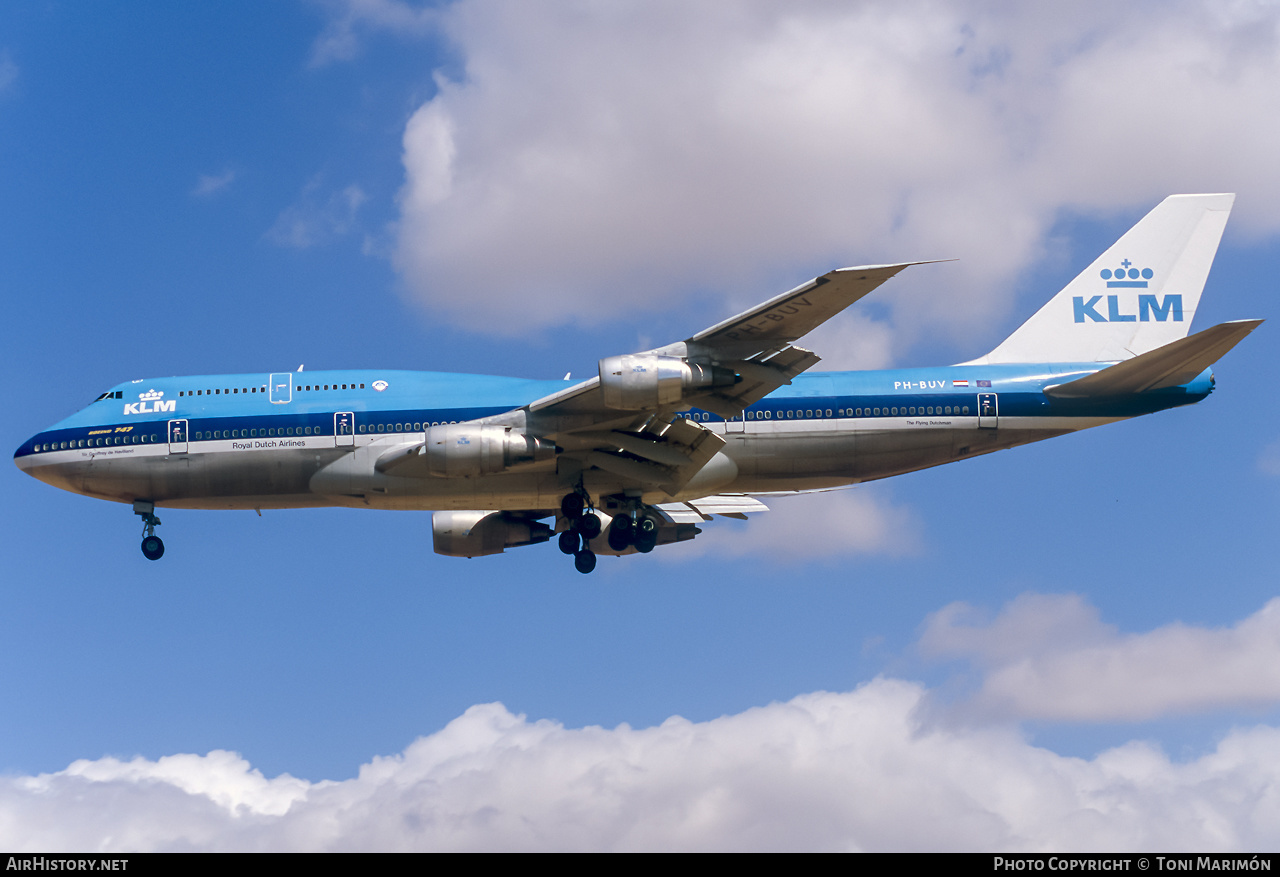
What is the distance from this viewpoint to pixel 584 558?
120 feet

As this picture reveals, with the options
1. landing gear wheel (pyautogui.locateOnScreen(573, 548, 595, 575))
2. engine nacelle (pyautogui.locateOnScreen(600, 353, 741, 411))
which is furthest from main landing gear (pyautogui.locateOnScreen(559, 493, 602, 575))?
engine nacelle (pyautogui.locateOnScreen(600, 353, 741, 411))

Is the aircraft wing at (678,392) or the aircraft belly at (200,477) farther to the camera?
the aircraft belly at (200,477)

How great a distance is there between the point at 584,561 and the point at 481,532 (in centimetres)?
488

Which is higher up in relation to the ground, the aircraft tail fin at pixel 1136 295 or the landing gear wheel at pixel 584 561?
the aircraft tail fin at pixel 1136 295

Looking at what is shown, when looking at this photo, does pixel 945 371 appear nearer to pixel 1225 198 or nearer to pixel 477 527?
pixel 1225 198

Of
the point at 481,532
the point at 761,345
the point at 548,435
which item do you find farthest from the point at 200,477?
the point at 761,345

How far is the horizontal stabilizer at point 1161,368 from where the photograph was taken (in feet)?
103

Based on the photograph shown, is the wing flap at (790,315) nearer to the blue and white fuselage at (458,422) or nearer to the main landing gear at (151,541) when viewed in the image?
the blue and white fuselage at (458,422)

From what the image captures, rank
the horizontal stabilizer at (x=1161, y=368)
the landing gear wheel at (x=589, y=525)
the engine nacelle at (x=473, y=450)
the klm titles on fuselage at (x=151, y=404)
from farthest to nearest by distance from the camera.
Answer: the klm titles on fuselage at (x=151, y=404)
the landing gear wheel at (x=589, y=525)
the engine nacelle at (x=473, y=450)
the horizontal stabilizer at (x=1161, y=368)

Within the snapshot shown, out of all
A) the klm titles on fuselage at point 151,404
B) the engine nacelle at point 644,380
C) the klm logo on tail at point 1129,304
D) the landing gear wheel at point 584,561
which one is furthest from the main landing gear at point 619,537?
the klm logo on tail at point 1129,304

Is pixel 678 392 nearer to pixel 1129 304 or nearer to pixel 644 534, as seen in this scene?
pixel 644 534

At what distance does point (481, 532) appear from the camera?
1572 inches

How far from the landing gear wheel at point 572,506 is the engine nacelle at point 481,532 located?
196 inches
